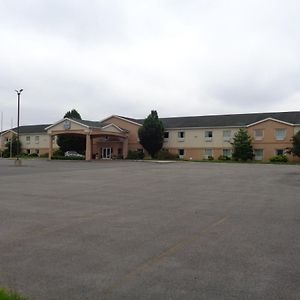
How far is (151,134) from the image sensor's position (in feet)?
191

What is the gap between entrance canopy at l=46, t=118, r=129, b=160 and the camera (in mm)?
55125

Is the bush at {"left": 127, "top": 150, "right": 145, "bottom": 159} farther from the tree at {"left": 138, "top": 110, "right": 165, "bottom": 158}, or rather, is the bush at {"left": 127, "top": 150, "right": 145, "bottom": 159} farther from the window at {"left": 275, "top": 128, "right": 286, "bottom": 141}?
the window at {"left": 275, "top": 128, "right": 286, "bottom": 141}

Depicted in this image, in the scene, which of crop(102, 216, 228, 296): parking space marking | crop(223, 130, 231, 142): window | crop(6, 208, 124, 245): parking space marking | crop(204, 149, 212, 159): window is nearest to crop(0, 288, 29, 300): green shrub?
crop(102, 216, 228, 296): parking space marking

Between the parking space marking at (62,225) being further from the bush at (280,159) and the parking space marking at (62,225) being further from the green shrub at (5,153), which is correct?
the green shrub at (5,153)

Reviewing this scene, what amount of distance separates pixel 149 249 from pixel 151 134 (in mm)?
51349

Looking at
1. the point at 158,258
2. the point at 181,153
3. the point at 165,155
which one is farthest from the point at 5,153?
the point at 158,258

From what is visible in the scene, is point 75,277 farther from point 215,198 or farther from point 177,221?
point 215,198

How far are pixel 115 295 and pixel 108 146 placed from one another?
59886mm

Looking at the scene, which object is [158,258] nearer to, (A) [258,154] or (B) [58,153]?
(A) [258,154]

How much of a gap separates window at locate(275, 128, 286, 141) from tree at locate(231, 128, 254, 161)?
142 inches

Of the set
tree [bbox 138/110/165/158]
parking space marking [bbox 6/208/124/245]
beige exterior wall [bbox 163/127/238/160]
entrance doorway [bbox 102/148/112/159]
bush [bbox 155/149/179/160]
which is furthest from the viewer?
entrance doorway [bbox 102/148/112/159]

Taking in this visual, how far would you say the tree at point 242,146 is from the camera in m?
53.1

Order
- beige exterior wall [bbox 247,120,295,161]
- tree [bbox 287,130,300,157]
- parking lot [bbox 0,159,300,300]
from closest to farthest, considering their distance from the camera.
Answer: parking lot [bbox 0,159,300,300] → tree [bbox 287,130,300,157] → beige exterior wall [bbox 247,120,295,161]

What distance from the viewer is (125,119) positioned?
63812mm
